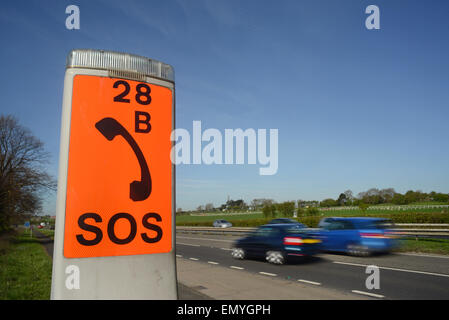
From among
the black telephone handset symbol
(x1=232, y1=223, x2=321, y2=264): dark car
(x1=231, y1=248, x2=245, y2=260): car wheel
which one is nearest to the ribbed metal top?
the black telephone handset symbol

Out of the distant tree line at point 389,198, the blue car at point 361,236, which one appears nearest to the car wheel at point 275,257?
the blue car at point 361,236

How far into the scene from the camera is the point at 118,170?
180 cm

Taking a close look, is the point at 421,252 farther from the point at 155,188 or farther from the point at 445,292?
the point at 155,188

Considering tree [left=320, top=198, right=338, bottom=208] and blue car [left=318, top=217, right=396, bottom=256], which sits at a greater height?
blue car [left=318, top=217, right=396, bottom=256]

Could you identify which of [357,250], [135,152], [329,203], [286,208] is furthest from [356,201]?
[135,152]

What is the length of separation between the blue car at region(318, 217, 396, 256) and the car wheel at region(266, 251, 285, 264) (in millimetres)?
3501

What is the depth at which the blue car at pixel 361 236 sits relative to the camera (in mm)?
12852

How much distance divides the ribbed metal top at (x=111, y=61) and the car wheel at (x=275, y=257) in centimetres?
1095

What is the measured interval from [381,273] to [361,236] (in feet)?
12.0

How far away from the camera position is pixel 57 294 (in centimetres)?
167

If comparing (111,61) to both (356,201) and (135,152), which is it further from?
(356,201)

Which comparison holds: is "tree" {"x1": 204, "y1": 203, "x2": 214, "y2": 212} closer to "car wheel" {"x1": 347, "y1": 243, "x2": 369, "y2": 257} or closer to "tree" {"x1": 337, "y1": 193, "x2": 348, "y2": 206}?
"tree" {"x1": 337, "y1": 193, "x2": 348, "y2": 206}

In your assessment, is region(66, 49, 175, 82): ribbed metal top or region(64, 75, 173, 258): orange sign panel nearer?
region(64, 75, 173, 258): orange sign panel

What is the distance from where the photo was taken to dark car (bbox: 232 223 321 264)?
11.4 m
